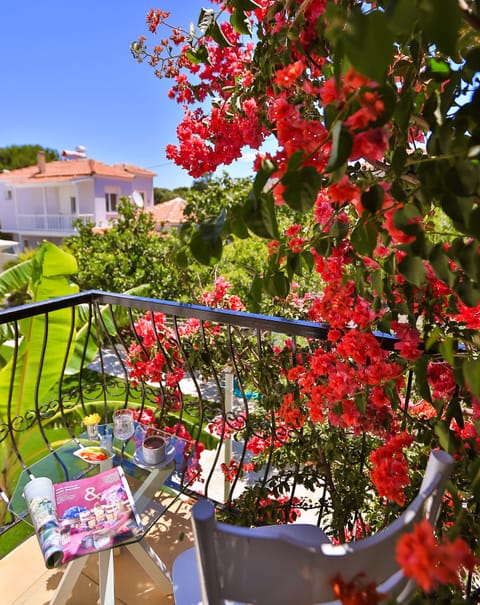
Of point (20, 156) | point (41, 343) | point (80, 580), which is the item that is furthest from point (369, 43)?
point (20, 156)

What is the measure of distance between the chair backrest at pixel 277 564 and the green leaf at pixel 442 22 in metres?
0.63

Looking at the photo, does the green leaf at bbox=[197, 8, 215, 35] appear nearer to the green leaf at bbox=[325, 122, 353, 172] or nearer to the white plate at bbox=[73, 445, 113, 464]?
the green leaf at bbox=[325, 122, 353, 172]

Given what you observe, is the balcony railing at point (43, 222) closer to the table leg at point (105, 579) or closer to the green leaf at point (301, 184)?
the table leg at point (105, 579)

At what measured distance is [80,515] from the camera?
1.21 meters

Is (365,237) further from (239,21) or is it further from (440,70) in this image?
(239,21)

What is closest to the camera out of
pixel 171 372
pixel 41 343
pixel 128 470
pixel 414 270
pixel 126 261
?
pixel 414 270

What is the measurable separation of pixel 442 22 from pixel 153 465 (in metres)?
1.52

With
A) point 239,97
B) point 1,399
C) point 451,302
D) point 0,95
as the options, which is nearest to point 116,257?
point 1,399

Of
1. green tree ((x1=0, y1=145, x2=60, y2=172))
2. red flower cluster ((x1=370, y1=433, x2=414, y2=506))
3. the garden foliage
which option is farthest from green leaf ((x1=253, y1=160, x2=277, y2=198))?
green tree ((x1=0, y1=145, x2=60, y2=172))

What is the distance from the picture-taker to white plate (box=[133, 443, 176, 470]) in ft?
A: 4.85

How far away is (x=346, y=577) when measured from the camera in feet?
1.71

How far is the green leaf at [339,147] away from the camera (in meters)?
0.49

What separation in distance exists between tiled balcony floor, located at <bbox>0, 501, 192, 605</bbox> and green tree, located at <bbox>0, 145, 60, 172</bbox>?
33092 millimetres

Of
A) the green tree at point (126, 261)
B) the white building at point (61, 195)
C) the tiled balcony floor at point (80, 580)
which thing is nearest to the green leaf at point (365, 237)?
the tiled balcony floor at point (80, 580)
